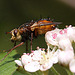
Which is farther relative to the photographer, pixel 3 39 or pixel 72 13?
pixel 72 13

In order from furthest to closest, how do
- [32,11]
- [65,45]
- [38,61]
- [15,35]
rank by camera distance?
[32,11] → [15,35] → [38,61] → [65,45]

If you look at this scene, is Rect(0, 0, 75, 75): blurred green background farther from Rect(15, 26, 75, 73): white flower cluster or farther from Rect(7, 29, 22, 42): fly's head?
Rect(15, 26, 75, 73): white flower cluster

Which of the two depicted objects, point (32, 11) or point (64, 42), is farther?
point (32, 11)

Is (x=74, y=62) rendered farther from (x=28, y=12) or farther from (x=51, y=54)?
(x=28, y=12)

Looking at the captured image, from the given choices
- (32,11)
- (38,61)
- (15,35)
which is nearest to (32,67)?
(38,61)

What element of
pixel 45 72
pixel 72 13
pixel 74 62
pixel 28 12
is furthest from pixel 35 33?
pixel 72 13

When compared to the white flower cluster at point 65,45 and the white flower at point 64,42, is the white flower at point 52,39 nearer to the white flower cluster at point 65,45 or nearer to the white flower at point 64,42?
the white flower cluster at point 65,45

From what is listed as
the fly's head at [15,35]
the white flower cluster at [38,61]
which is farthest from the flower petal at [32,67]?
the fly's head at [15,35]

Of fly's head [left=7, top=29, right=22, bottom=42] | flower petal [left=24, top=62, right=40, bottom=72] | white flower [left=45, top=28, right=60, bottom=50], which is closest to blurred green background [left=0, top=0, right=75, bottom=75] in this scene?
fly's head [left=7, top=29, right=22, bottom=42]

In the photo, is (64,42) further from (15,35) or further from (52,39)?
(15,35)
